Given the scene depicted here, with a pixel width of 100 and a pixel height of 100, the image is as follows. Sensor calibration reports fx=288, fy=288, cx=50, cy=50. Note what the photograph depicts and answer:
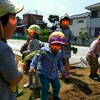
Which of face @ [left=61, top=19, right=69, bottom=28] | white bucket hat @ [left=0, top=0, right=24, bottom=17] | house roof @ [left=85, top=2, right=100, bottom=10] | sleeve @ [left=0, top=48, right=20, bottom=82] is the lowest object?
sleeve @ [left=0, top=48, right=20, bottom=82]

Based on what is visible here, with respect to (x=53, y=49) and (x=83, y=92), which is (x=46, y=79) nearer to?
(x=53, y=49)

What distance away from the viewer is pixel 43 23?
6406cm

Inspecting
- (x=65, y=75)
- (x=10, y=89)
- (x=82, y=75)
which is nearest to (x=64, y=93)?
(x=65, y=75)

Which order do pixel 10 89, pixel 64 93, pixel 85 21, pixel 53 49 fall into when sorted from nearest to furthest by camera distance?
pixel 10 89
pixel 53 49
pixel 64 93
pixel 85 21

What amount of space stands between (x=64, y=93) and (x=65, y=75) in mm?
943

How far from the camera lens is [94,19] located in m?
42.2

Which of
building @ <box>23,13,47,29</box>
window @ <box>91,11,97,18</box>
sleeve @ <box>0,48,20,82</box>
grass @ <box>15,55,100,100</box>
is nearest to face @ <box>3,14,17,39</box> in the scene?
sleeve @ <box>0,48,20,82</box>

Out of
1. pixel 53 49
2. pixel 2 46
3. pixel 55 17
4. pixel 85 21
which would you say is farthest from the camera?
pixel 55 17

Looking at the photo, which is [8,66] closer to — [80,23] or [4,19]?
[4,19]

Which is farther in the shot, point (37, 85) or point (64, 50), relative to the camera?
point (64, 50)

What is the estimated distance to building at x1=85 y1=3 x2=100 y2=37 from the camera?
4039 centimetres

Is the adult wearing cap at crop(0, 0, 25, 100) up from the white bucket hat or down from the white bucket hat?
down

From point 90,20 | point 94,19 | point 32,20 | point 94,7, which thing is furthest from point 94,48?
point 32,20

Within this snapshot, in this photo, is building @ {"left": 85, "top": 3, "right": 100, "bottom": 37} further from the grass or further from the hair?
the hair
